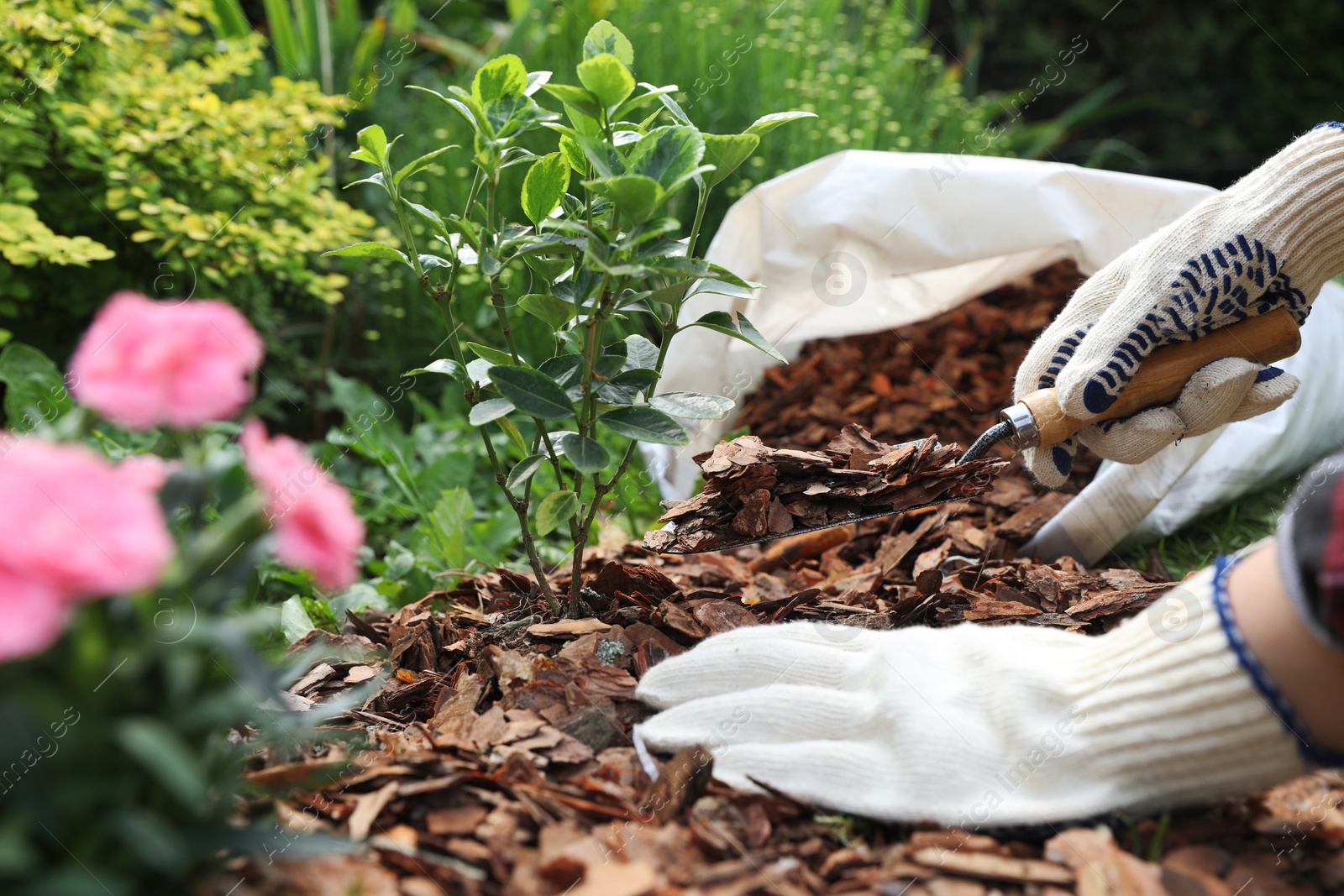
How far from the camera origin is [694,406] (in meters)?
1.21

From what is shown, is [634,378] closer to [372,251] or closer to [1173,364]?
[372,251]

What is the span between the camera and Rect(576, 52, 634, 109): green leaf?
3.31 feet

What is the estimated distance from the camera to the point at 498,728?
3.79ft

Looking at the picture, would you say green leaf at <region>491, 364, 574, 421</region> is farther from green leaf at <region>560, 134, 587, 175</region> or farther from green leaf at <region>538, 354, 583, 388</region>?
green leaf at <region>560, 134, 587, 175</region>

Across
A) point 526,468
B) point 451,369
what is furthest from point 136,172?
point 526,468

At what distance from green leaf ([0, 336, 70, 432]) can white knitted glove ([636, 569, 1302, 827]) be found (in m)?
1.50

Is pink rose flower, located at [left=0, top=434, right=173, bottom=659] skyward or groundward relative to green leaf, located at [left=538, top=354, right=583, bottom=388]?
skyward

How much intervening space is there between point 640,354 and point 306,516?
2.27 feet

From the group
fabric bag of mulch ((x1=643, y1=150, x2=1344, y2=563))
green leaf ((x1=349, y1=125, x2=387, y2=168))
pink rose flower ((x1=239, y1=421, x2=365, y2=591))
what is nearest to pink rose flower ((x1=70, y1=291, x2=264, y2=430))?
pink rose flower ((x1=239, y1=421, x2=365, y2=591))

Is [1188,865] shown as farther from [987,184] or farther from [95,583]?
[987,184]

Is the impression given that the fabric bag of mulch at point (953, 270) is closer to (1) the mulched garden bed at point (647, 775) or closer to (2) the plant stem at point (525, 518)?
(1) the mulched garden bed at point (647, 775)

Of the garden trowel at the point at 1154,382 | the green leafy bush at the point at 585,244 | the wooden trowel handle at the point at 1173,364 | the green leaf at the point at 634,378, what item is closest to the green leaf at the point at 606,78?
the green leafy bush at the point at 585,244

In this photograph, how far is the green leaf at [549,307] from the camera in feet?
3.83

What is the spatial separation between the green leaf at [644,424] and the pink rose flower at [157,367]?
52 centimetres
